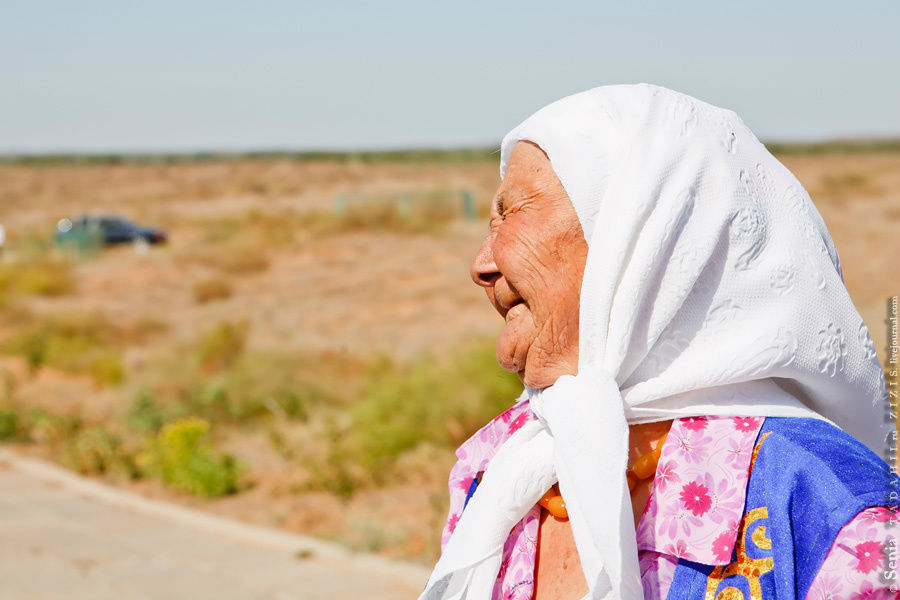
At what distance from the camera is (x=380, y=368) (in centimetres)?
1196

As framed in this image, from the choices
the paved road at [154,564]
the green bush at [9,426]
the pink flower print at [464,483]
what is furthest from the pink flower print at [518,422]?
the green bush at [9,426]

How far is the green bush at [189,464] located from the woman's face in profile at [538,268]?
656 centimetres

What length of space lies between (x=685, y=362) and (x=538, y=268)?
30 cm

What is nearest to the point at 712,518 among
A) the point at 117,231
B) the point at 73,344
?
the point at 73,344

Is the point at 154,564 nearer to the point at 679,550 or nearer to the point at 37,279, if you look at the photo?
the point at 679,550

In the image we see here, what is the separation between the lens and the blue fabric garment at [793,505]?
1.42m

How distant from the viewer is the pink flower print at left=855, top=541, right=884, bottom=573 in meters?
1.36

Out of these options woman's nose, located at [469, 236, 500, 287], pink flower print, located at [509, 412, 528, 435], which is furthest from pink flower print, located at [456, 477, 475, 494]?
woman's nose, located at [469, 236, 500, 287]

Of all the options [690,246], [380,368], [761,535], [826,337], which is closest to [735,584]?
[761,535]

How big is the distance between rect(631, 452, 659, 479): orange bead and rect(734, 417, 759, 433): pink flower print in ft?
0.50

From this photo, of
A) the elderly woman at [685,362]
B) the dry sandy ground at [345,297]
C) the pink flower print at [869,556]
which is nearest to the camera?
the pink flower print at [869,556]

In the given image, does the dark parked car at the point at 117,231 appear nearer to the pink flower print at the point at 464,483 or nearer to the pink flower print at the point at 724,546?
the pink flower print at the point at 464,483

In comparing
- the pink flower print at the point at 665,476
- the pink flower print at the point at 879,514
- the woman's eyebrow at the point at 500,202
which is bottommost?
the pink flower print at the point at 665,476

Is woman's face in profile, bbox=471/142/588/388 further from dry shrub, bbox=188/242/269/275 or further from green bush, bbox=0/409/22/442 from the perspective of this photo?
dry shrub, bbox=188/242/269/275
